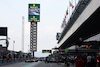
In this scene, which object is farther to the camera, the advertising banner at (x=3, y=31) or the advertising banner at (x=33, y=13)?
the advertising banner at (x=33, y=13)

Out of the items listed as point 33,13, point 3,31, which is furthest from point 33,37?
point 3,31

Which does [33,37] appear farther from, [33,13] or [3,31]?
[3,31]

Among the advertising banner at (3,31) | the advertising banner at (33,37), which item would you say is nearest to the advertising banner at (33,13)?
the advertising banner at (33,37)

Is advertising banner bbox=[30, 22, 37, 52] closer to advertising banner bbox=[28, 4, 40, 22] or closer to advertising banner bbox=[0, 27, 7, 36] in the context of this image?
advertising banner bbox=[28, 4, 40, 22]

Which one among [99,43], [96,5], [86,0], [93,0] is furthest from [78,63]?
[86,0]

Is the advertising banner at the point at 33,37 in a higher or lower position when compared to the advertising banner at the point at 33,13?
lower

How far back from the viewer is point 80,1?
3572 centimetres

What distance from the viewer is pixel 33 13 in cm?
15788

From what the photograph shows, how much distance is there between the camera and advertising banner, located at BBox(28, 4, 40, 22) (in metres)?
157

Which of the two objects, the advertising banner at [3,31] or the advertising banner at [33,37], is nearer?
the advertising banner at [3,31]

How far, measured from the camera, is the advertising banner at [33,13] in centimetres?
15743

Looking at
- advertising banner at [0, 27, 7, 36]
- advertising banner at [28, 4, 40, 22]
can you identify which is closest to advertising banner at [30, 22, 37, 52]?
advertising banner at [28, 4, 40, 22]

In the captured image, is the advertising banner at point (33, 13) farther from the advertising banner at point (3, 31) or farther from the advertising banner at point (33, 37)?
the advertising banner at point (3, 31)

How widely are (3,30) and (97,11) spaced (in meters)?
39.1
